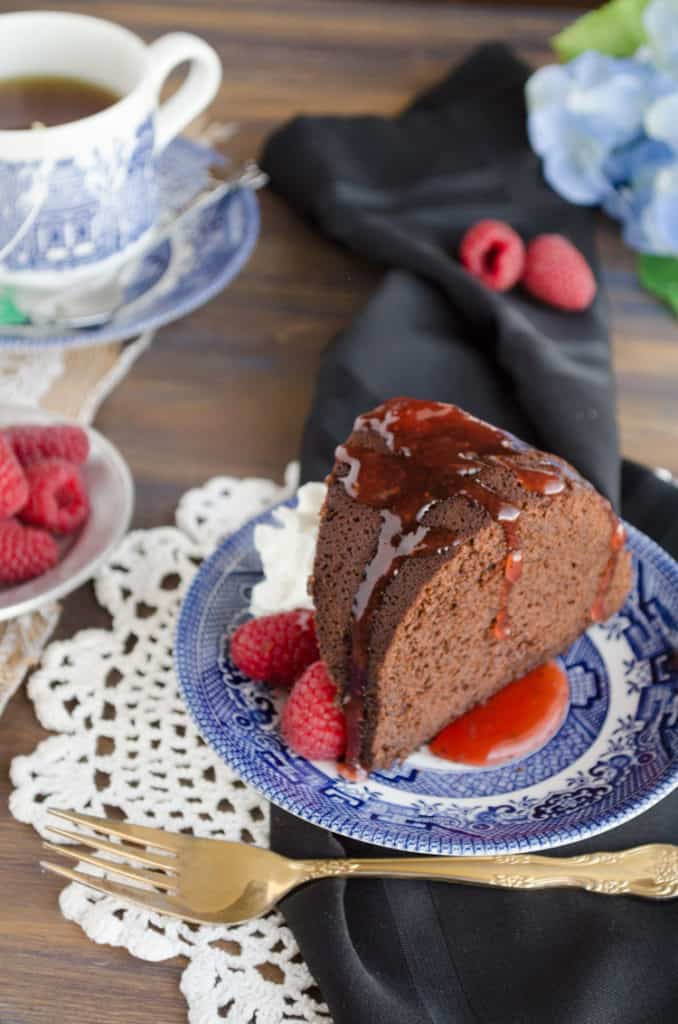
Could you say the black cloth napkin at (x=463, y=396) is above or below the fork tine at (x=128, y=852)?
above

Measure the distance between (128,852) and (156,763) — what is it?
0.13m

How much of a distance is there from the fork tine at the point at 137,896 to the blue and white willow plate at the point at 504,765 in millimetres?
112

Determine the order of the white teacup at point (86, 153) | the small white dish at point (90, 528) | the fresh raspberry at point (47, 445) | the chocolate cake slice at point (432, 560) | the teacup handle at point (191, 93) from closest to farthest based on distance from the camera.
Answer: the chocolate cake slice at point (432, 560)
the small white dish at point (90, 528)
the fresh raspberry at point (47, 445)
the white teacup at point (86, 153)
the teacup handle at point (191, 93)

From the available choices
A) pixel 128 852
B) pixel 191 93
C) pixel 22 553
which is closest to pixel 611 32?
pixel 191 93

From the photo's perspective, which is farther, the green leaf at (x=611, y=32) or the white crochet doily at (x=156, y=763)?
the green leaf at (x=611, y=32)

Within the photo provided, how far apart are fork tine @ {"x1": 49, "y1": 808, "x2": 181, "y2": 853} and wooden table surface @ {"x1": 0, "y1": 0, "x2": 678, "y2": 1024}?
62 mm

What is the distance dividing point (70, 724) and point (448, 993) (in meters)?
0.43

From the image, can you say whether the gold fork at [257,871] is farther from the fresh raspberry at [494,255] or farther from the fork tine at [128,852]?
the fresh raspberry at [494,255]

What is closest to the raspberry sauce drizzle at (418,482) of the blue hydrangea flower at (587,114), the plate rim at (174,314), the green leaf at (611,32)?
the plate rim at (174,314)

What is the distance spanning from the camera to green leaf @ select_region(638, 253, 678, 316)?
5.68 feet

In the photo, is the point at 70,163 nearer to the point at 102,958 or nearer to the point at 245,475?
the point at 245,475

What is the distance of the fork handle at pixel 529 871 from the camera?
3.24 ft

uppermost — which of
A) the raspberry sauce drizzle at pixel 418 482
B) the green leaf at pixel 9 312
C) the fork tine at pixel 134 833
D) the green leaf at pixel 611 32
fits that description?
the green leaf at pixel 611 32

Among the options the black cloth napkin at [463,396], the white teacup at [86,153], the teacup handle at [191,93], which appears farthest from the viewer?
the teacup handle at [191,93]
